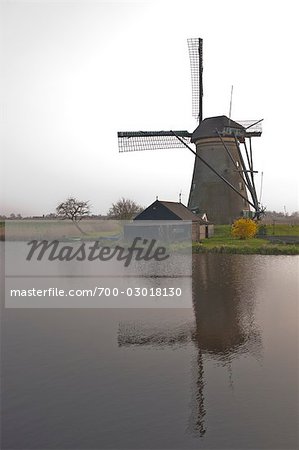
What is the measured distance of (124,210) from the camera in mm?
59906

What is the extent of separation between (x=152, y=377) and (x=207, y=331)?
11.7 feet

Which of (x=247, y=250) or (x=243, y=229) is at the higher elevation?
(x=243, y=229)

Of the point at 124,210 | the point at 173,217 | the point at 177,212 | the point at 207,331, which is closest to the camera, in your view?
the point at 207,331

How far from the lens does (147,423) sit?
6.99 meters

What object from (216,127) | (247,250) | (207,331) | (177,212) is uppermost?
(216,127)

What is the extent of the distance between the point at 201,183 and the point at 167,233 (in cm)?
770

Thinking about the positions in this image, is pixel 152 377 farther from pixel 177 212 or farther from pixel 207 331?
pixel 177 212

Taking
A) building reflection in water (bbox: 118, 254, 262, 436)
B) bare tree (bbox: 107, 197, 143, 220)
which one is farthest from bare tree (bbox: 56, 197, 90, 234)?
building reflection in water (bbox: 118, 254, 262, 436)

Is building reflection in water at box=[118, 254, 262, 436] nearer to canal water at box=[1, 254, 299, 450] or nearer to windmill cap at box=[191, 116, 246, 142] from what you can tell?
canal water at box=[1, 254, 299, 450]

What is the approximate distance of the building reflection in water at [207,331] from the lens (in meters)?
8.95

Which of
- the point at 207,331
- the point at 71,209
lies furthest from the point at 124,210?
the point at 207,331

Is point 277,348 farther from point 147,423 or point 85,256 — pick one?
point 85,256

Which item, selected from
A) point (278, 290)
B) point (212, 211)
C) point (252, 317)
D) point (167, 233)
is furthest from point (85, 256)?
point (252, 317)

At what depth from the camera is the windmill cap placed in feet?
125
